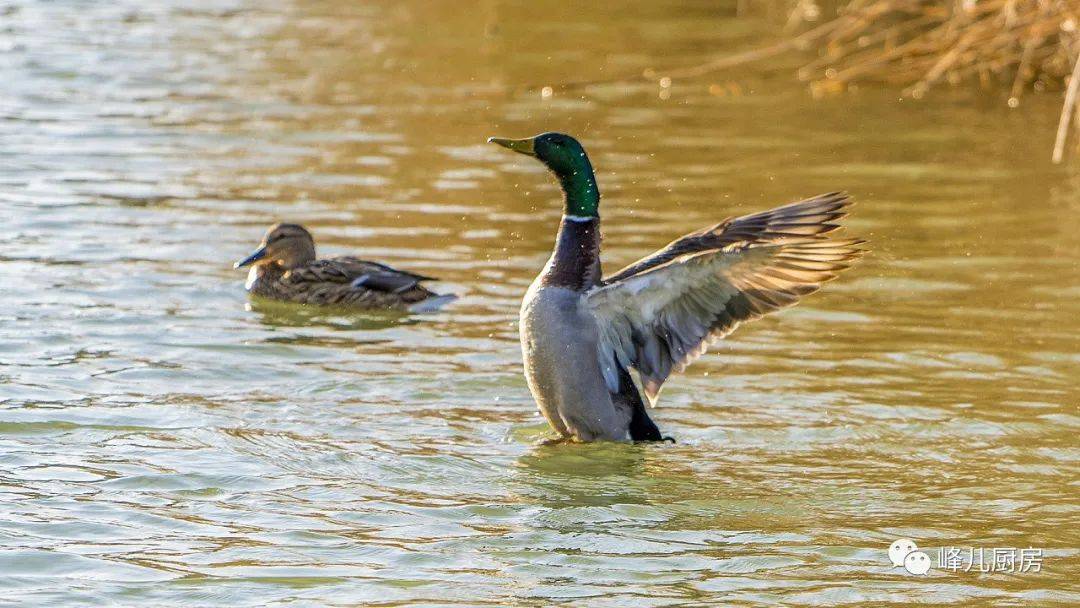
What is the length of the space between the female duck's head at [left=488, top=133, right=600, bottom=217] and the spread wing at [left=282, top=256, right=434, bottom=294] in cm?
251

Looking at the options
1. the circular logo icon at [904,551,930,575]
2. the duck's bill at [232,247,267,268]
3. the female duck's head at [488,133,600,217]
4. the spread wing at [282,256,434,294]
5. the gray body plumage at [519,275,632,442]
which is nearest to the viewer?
the circular logo icon at [904,551,930,575]

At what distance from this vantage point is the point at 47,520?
6160mm

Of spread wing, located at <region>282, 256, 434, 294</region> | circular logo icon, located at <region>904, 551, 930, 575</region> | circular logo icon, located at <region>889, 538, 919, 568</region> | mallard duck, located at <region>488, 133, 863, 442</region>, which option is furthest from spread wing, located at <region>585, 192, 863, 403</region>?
spread wing, located at <region>282, 256, 434, 294</region>

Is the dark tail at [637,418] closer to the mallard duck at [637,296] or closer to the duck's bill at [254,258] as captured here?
the mallard duck at [637,296]

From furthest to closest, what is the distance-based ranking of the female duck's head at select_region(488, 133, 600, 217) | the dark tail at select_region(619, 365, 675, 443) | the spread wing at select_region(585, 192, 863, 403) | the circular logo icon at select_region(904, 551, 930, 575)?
the dark tail at select_region(619, 365, 675, 443)
the female duck's head at select_region(488, 133, 600, 217)
the spread wing at select_region(585, 192, 863, 403)
the circular logo icon at select_region(904, 551, 930, 575)

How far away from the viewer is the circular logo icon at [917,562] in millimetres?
5871

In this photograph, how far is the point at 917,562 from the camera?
19.5ft

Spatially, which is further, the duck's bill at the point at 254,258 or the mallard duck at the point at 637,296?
the duck's bill at the point at 254,258

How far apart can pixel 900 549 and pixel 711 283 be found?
1564mm

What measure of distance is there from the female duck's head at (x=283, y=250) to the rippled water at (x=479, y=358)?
0.28m

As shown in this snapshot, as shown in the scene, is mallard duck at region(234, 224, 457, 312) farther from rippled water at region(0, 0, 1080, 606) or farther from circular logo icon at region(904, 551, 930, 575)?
circular logo icon at region(904, 551, 930, 575)

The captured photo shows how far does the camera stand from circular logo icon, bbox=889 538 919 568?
5.96 m

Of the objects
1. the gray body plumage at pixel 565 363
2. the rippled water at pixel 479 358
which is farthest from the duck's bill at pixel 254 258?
the gray body plumage at pixel 565 363

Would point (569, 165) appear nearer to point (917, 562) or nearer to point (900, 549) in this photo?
point (900, 549)
